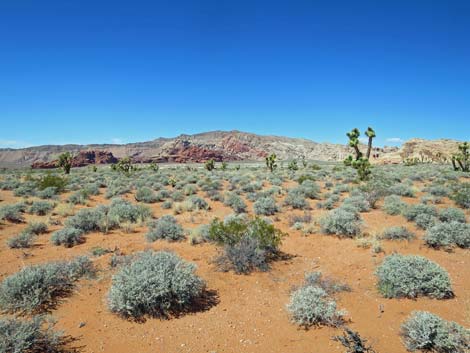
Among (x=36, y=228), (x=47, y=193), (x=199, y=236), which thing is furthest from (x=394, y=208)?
(x=47, y=193)

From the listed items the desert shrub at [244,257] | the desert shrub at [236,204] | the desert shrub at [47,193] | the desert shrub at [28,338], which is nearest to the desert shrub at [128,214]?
the desert shrub at [236,204]

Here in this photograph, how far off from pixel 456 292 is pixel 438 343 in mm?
2483

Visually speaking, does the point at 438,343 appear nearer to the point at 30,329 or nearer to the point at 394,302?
the point at 394,302

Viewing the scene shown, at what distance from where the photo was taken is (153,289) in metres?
5.21

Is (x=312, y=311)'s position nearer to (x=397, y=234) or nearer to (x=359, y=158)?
(x=397, y=234)

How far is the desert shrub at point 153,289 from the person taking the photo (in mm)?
5133

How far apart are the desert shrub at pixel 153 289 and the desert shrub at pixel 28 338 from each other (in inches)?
41.3

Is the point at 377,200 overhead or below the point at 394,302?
overhead

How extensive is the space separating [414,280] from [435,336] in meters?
1.84

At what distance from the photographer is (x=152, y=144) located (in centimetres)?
16675

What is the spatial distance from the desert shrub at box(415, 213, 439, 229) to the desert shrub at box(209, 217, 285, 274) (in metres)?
5.74

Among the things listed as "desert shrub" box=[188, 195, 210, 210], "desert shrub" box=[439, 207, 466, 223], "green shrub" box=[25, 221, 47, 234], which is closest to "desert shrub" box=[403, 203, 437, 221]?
"desert shrub" box=[439, 207, 466, 223]

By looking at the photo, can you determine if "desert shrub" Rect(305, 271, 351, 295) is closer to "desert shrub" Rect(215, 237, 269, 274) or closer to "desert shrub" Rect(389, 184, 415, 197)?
"desert shrub" Rect(215, 237, 269, 274)

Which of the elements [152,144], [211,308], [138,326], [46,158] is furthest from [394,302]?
[152,144]
